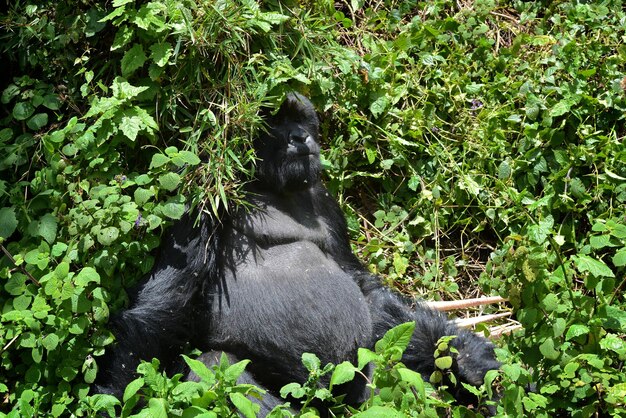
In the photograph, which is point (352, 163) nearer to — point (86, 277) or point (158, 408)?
point (86, 277)

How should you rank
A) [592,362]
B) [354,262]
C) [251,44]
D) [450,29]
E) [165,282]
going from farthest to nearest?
[450,29] < [354,262] < [251,44] < [165,282] < [592,362]

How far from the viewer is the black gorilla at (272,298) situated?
4.63 meters

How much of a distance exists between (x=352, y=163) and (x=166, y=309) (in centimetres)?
205

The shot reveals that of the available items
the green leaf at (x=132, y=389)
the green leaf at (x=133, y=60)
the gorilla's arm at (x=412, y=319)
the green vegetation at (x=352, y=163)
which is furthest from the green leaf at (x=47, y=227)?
the gorilla's arm at (x=412, y=319)

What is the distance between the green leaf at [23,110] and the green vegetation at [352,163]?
1 cm

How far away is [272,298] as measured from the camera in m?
4.86

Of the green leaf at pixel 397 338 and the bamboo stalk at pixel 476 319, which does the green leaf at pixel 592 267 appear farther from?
the bamboo stalk at pixel 476 319

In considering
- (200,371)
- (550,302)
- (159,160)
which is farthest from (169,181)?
(550,302)

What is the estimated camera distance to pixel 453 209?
6145 millimetres

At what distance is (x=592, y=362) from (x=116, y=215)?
2397 millimetres

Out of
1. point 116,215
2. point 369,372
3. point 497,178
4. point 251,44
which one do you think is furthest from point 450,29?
point 116,215

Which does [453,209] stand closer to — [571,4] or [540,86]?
[540,86]

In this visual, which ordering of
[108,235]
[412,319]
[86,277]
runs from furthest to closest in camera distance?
[412,319] → [108,235] → [86,277]

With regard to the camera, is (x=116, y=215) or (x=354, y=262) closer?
(x=116, y=215)
